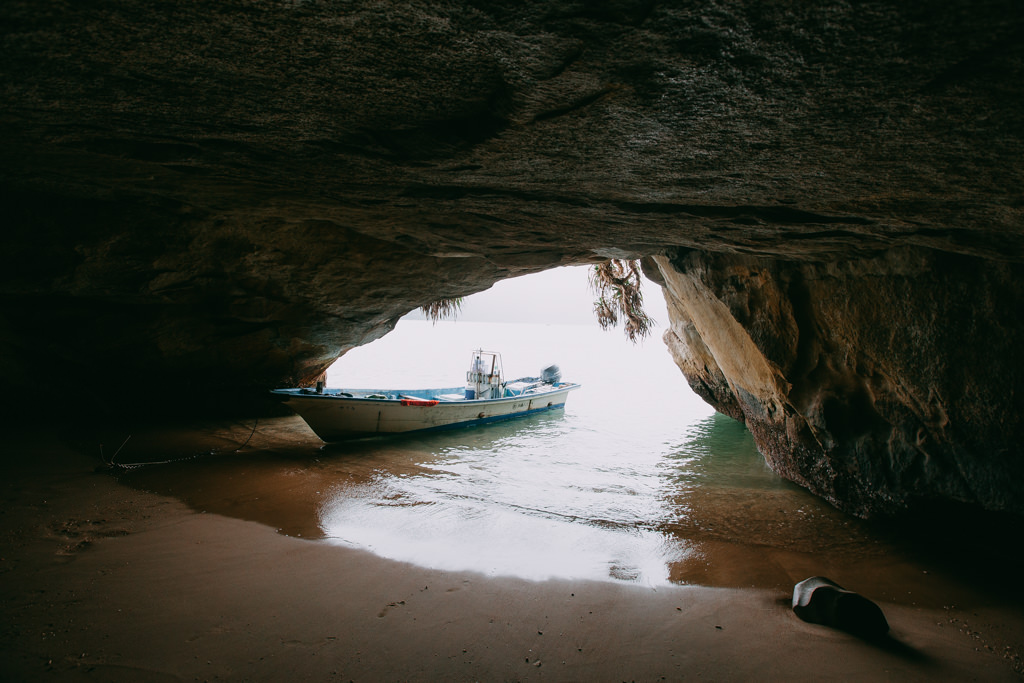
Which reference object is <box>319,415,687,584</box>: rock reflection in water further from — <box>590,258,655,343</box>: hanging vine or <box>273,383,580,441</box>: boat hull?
<box>590,258,655,343</box>: hanging vine

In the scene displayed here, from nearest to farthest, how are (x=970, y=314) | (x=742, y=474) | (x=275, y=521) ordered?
(x=970, y=314) < (x=275, y=521) < (x=742, y=474)

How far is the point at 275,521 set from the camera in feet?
18.0

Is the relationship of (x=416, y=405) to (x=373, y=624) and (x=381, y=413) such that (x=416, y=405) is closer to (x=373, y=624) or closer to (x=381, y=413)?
(x=381, y=413)

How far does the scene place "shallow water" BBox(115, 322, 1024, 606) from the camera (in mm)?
4918

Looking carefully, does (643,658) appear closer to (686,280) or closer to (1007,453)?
(1007,453)

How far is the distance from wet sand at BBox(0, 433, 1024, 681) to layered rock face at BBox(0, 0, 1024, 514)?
236 centimetres

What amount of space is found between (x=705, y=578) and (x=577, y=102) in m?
4.47

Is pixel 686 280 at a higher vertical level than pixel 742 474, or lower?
higher

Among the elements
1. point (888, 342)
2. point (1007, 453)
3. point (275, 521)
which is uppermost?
point (888, 342)

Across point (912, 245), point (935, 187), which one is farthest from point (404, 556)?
point (912, 245)

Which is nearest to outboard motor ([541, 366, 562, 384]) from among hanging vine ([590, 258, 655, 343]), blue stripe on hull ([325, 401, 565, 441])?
blue stripe on hull ([325, 401, 565, 441])

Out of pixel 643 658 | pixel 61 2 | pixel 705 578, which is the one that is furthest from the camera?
pixel 705 578

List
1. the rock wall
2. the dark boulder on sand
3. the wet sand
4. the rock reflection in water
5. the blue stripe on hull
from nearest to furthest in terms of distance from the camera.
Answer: the wet sand < the dark boulder on sand < the rock wall < the rock reflection in water < the blue stripe on hull

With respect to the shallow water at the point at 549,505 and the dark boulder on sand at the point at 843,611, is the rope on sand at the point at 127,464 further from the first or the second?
the dark boulder on sand at the point at 843,611
